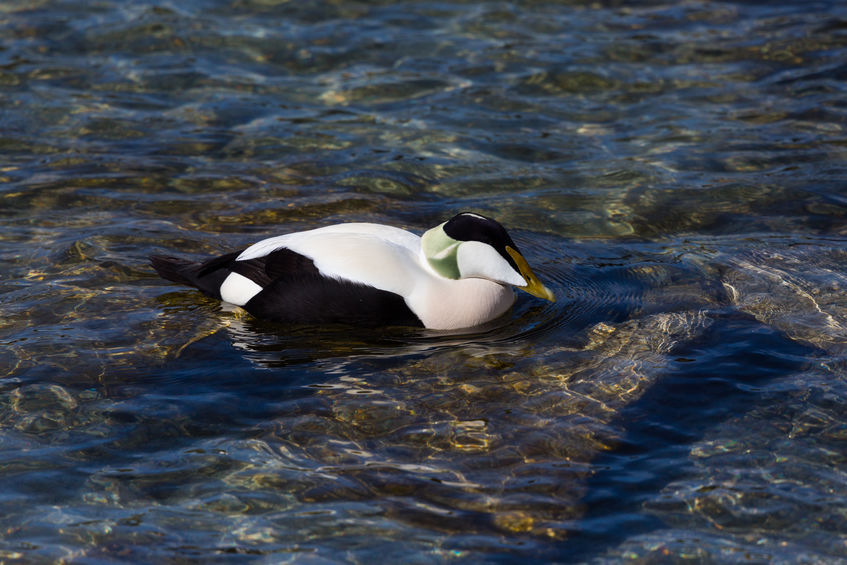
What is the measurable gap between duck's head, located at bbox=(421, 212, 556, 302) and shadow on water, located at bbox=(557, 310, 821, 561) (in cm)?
81

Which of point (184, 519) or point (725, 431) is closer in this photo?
point (184, 519)

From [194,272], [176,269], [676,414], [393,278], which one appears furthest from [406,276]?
[676,414]

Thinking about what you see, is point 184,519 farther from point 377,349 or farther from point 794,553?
point 794,553

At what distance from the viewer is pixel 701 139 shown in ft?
25.8

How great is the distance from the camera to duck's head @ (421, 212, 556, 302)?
17.1ft

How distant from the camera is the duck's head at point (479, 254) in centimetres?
521

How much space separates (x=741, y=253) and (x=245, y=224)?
298cm

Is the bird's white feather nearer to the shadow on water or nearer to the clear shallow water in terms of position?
the clear shallow water

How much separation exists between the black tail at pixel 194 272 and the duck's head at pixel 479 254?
115cm

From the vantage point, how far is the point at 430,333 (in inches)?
208

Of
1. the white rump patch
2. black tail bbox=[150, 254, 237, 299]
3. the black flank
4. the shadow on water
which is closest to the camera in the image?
the shadow on water

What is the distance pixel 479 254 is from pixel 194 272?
5.04ft

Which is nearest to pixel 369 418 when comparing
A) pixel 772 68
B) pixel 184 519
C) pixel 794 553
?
pixel 184 519

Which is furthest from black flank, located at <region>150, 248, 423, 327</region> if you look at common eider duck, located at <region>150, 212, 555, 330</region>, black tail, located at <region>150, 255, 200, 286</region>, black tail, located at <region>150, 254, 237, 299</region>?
black tail, located at <region>150, 255, 200, 286</region>
